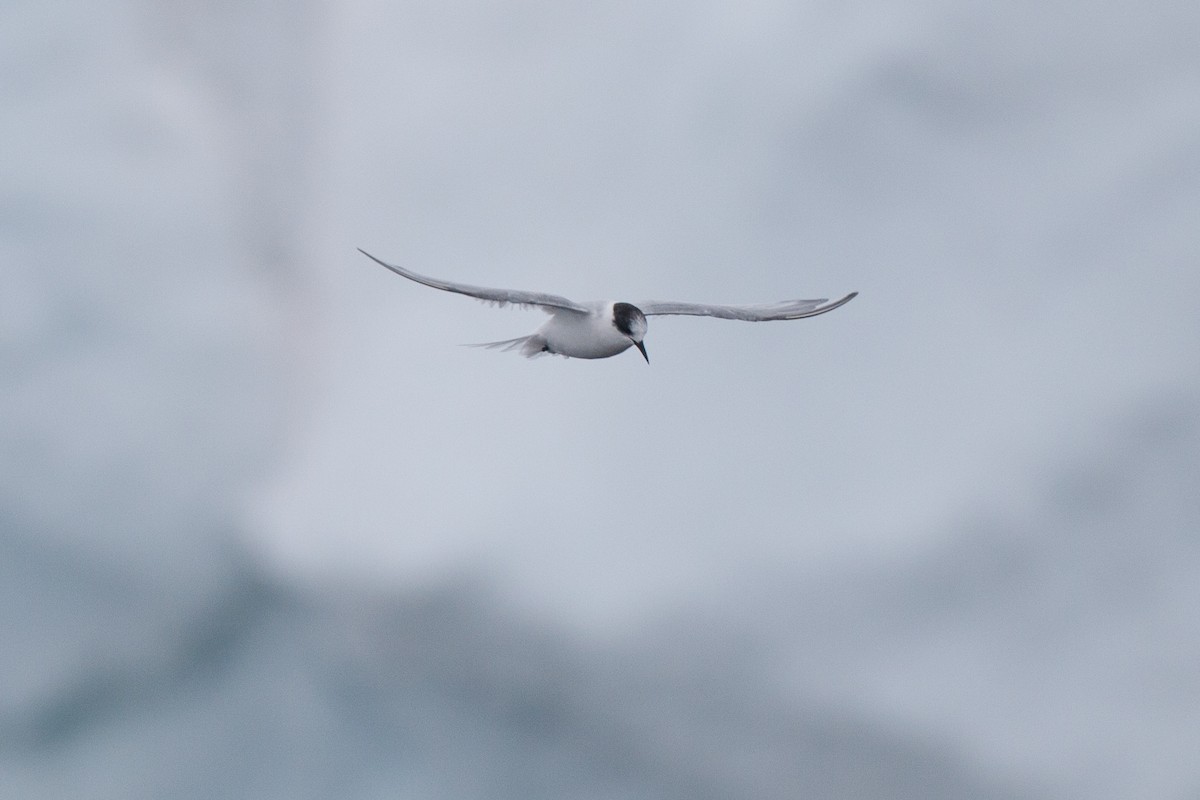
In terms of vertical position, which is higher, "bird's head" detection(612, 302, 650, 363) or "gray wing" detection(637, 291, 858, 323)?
"gray wing" detection(637, 291, 858, 323)

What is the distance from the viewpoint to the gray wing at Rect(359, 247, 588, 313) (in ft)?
60.6

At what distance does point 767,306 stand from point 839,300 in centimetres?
200

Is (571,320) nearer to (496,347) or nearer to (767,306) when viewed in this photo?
(496,347)

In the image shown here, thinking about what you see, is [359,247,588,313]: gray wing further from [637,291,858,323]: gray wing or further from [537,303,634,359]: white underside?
[637,291,858,323]: gray wing

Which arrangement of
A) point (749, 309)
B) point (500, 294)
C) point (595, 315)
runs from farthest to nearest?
point (749, 309)
point (595, 315)
point (500, 294)

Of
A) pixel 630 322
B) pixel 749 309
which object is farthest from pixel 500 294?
pixel 749 309

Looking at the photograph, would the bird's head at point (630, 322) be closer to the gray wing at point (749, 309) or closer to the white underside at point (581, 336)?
the white underside at point (581, 336)

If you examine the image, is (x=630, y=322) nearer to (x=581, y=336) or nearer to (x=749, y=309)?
(x=581, y=336)

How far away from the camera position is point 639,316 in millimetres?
20797

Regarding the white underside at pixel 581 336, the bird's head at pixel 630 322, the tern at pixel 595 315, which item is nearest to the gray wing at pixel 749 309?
the tern at pixel 595 315

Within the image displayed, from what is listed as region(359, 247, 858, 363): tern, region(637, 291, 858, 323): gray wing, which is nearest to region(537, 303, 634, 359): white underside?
region(359, 247, 858, 363): tern

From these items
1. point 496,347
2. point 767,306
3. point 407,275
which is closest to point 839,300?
point 767,306

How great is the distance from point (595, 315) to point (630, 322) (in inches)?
44.7

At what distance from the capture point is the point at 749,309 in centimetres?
2391
